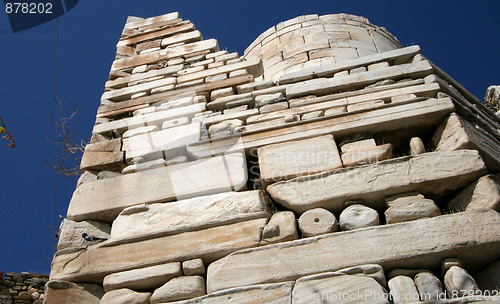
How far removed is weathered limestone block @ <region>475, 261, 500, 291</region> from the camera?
2.52m

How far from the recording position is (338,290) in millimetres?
2420

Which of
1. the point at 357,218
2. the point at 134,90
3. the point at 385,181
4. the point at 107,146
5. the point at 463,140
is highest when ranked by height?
the point at 134,90

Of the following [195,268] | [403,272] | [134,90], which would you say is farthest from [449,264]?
[134,90]

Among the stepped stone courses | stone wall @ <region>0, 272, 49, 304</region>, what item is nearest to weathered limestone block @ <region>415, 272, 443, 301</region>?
the stepped stone courses

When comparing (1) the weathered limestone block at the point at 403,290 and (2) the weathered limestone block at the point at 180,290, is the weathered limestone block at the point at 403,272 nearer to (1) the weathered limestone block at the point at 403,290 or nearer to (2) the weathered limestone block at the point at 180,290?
(1) the weathered limestone block at the point at 403,290

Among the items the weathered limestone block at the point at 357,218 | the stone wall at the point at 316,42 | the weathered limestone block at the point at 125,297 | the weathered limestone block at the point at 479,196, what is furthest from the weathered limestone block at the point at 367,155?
the stone wall at the point at 316,42

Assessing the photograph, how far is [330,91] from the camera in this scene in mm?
3871

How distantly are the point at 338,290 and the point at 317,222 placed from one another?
491mm

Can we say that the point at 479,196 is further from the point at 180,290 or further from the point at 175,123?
the point at 175,123

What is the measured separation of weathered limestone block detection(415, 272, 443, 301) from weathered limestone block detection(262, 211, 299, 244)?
0.68m

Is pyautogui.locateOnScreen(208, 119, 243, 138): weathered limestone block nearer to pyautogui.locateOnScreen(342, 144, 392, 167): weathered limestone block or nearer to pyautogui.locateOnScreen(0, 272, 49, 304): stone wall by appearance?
pyautogui.locateOnScreen(342, 144, 392, 167): weathered limestone block

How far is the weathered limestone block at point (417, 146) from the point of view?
10.3ft

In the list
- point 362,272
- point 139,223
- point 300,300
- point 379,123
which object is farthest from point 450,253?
point 139,223

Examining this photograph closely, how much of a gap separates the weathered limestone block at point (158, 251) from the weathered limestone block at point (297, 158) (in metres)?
0.38
